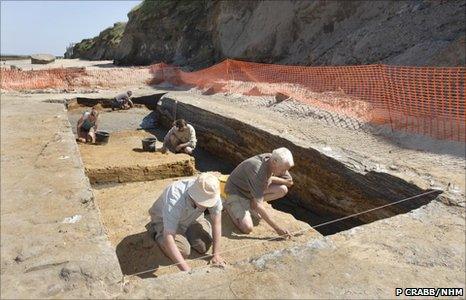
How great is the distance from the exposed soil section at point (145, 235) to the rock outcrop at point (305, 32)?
6.20 meters

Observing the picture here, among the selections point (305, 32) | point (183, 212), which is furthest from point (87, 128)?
point (305, 32)

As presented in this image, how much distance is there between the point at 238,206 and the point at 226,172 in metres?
3.89

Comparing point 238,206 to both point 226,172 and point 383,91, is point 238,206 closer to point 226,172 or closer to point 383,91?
point 226,172

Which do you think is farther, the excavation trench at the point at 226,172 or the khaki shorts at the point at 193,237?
the excavation trench at the point at 226,172

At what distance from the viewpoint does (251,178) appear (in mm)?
4910

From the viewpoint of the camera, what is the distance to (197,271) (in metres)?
3.20

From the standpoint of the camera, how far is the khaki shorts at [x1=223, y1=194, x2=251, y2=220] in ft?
16.5

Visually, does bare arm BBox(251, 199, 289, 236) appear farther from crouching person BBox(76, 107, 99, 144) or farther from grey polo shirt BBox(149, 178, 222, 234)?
crouching person BBox(76, 107, 99, 144)

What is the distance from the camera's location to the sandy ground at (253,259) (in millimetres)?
2957

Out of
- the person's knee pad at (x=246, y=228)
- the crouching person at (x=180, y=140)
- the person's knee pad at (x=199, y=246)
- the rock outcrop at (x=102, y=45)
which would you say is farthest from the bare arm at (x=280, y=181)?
the rock outcrop at (x=102, y=45)

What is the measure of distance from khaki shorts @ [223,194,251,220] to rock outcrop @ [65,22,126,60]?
31206 millimetres

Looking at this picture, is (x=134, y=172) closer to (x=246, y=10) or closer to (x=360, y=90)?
(x=360, y=90)

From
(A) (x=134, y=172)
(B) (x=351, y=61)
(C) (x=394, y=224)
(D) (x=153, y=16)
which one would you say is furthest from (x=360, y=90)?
(D) (x=153, y=16)

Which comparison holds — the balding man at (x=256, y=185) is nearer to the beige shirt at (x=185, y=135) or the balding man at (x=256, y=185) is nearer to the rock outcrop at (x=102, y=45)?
the beige shirt at (x=185, y=135)
